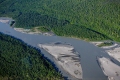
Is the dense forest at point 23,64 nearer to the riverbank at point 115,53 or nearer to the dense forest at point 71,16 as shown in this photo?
the dense forest at point 71,16

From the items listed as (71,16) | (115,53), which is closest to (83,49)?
(115,53)

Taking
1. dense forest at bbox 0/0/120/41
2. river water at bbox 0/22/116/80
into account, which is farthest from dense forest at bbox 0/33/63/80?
dense forest at bbox 0/0/120/41

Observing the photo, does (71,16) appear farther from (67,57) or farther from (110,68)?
(110,68)

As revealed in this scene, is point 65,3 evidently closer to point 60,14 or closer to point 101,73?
point 60,14

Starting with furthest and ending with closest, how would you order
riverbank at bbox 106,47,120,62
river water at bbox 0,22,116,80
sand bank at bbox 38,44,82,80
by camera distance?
riverbank at bbox 106,47,120,62 → sand bank at bbox 38,44,82,80 → river water at bbox 0,22,116,80

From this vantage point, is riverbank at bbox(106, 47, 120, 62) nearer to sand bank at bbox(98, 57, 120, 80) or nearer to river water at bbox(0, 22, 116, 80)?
river water at bbox(0, 22, 116, 80)

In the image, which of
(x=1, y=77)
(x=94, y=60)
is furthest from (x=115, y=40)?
(x=1, y=77)
